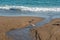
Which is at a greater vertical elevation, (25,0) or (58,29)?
(58,29)

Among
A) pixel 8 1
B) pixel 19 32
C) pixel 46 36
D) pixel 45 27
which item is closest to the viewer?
pixel 46 36

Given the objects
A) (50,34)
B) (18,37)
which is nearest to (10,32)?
(18,37)

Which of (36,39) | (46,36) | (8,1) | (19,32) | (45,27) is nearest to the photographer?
(36,39)

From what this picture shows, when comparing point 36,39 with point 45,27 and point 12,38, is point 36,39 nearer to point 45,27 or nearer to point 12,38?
point 12,38

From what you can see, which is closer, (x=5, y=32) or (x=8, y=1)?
(x=5, y=32)

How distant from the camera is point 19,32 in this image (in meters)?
12.4

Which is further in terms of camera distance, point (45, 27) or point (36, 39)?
point (45, 27)

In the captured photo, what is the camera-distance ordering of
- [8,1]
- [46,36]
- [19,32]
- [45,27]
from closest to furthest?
[46,36] < [19,32] < [45,27] < [8,1]

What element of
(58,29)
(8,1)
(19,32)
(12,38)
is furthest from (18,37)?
(8,1)

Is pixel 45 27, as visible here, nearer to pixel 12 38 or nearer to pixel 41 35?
pixel 41 35

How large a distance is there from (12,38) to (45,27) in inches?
117

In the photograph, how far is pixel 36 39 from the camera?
10836 mm

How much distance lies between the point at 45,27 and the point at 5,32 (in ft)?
7.84

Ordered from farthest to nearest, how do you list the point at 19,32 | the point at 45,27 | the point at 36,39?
the point at 45,27, the point at 19,32, the point at 36,39
